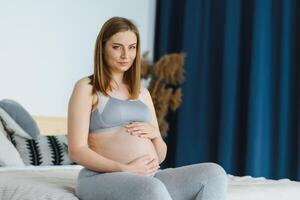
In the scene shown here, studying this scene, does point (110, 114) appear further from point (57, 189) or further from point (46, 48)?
point (46, 48)

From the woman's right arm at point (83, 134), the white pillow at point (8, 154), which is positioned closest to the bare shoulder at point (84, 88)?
the woman's right arm at point (83, 134)

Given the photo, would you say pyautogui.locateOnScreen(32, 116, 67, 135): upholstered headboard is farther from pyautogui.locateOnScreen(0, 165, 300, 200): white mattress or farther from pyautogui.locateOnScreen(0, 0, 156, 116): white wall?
pyautogui.locateOnScreen(0, 165, 300, 200): white mattress

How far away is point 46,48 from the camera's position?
3623mm

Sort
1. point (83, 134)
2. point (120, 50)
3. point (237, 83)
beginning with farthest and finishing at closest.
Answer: point (237, 83) → point (120, 50) → point (83, 134)

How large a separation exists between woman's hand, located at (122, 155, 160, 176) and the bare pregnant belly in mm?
24

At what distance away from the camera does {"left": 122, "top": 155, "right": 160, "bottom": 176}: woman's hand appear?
156cm

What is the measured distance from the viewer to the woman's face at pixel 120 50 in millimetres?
1675

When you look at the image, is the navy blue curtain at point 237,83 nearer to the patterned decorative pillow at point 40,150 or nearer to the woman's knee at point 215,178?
the patterned decorative pillow at point 40,150

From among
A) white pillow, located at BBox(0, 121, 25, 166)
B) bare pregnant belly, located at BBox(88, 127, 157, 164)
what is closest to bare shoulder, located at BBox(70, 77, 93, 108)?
bare pregnant belly, located at BBox(88, 127, 157, 164)

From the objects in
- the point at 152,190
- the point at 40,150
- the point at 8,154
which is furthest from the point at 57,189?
the point at 40,150

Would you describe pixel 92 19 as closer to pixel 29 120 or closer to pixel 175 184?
pixel 29 120

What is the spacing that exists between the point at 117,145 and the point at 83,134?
0.12 m

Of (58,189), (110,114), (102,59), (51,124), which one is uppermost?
(102,59)

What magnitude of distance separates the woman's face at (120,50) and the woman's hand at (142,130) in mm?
202
